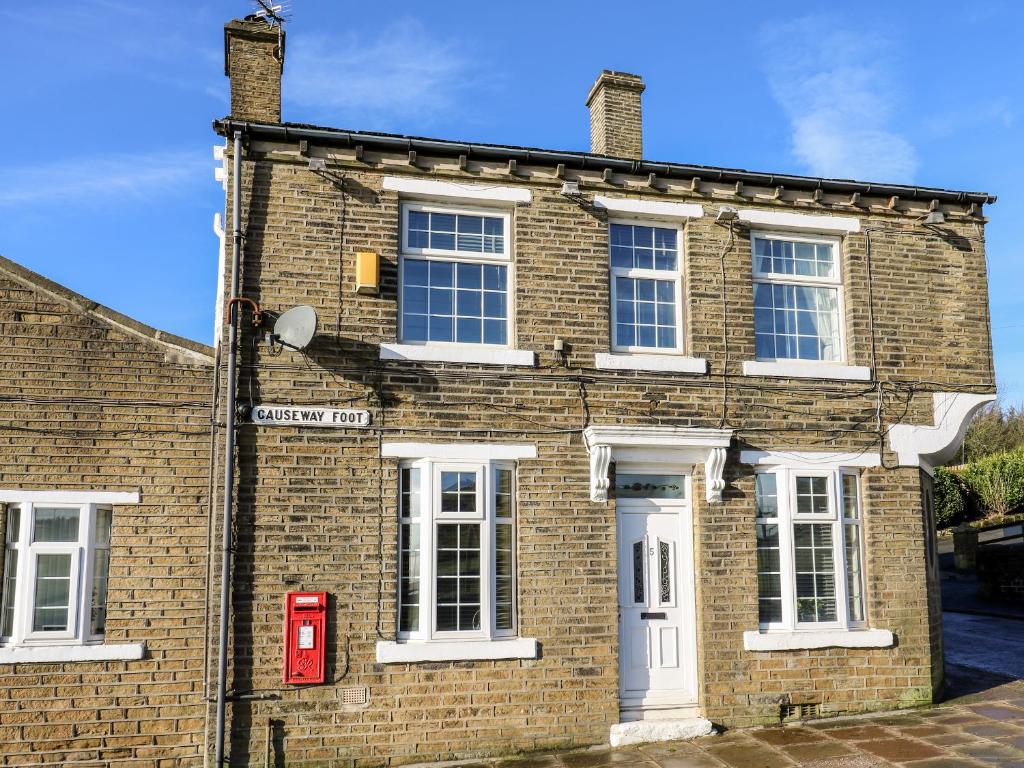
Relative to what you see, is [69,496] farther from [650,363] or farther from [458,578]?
[650,363]

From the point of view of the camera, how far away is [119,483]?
8523mm

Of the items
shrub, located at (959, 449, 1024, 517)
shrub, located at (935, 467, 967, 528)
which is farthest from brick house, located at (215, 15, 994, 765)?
shrub, located at (959, 449, 1024, 517)

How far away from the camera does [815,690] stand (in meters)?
9.67

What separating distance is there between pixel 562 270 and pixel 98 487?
527 centimetres

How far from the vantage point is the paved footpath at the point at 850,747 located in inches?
321

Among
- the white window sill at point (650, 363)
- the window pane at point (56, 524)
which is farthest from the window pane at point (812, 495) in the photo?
the window pane at point (56, 524)

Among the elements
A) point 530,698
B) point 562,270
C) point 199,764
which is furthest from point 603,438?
point 199,764

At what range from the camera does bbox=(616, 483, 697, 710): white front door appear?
943cm

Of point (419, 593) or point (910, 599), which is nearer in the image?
point (419, 593)

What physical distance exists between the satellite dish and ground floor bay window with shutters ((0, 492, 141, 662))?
210 cm

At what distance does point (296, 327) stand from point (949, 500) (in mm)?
27957

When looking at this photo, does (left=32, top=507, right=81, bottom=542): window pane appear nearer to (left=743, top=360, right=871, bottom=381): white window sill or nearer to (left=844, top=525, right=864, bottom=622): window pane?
(left=743, top=360, right=871, bottom=381): white window sill

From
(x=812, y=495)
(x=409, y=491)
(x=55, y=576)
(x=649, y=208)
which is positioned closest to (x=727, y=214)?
(x=649, y=208)

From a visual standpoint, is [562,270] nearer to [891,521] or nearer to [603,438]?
[603,438]
